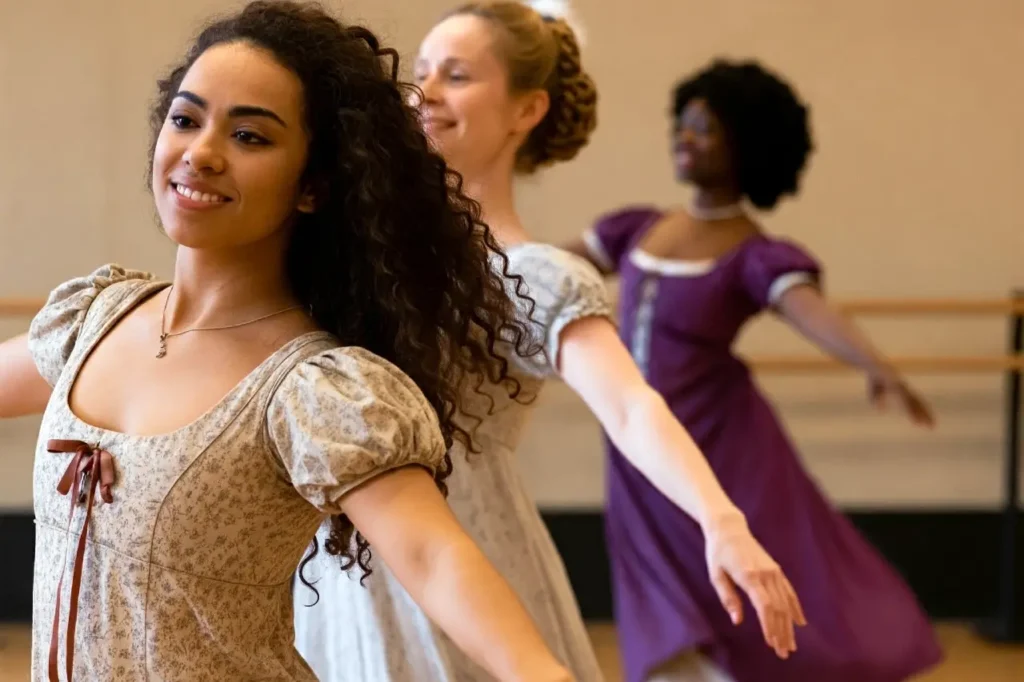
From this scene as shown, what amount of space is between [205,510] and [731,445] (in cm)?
169

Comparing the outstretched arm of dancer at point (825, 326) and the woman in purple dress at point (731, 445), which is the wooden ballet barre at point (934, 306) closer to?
the woman in purple dress at point (731, 445)

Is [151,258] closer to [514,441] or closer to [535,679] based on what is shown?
[514,441]

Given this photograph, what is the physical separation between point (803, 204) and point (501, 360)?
2732mm

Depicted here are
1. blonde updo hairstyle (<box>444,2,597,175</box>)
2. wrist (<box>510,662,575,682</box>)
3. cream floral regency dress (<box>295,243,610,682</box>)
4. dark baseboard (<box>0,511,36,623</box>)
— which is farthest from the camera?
dark baseboard (<box>0,511,36,623</box>)

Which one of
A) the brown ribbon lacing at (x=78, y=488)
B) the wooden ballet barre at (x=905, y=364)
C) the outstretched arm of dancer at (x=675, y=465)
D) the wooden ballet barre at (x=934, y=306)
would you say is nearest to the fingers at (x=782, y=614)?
the outstretched arm of dancer at (x=675, y=465)

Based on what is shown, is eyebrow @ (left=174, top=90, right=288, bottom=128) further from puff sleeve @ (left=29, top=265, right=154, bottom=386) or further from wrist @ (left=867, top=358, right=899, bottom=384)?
wrist @ (left=867, top=358, right=899, bottom=384)

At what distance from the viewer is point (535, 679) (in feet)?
3.21

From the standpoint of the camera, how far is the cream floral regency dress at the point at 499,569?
1.63m

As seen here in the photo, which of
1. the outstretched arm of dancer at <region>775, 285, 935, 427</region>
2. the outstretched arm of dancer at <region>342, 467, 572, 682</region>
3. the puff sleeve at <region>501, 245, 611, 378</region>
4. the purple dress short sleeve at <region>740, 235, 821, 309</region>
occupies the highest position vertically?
the puff sleeve at <region>501, 245, 611, 378</region>

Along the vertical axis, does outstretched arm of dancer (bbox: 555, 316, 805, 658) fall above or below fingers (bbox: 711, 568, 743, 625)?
above

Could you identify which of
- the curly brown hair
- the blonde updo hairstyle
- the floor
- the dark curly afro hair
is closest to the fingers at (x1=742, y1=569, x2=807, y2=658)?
the curly brown hair

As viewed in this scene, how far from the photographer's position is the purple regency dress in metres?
2.45

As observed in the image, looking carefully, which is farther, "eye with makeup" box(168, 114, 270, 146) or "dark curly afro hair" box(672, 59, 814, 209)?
"dark curly afro hair" box(672, 59, 814, 209)

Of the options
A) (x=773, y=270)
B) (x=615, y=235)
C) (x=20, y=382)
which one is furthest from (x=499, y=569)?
(x=615, y=235)
